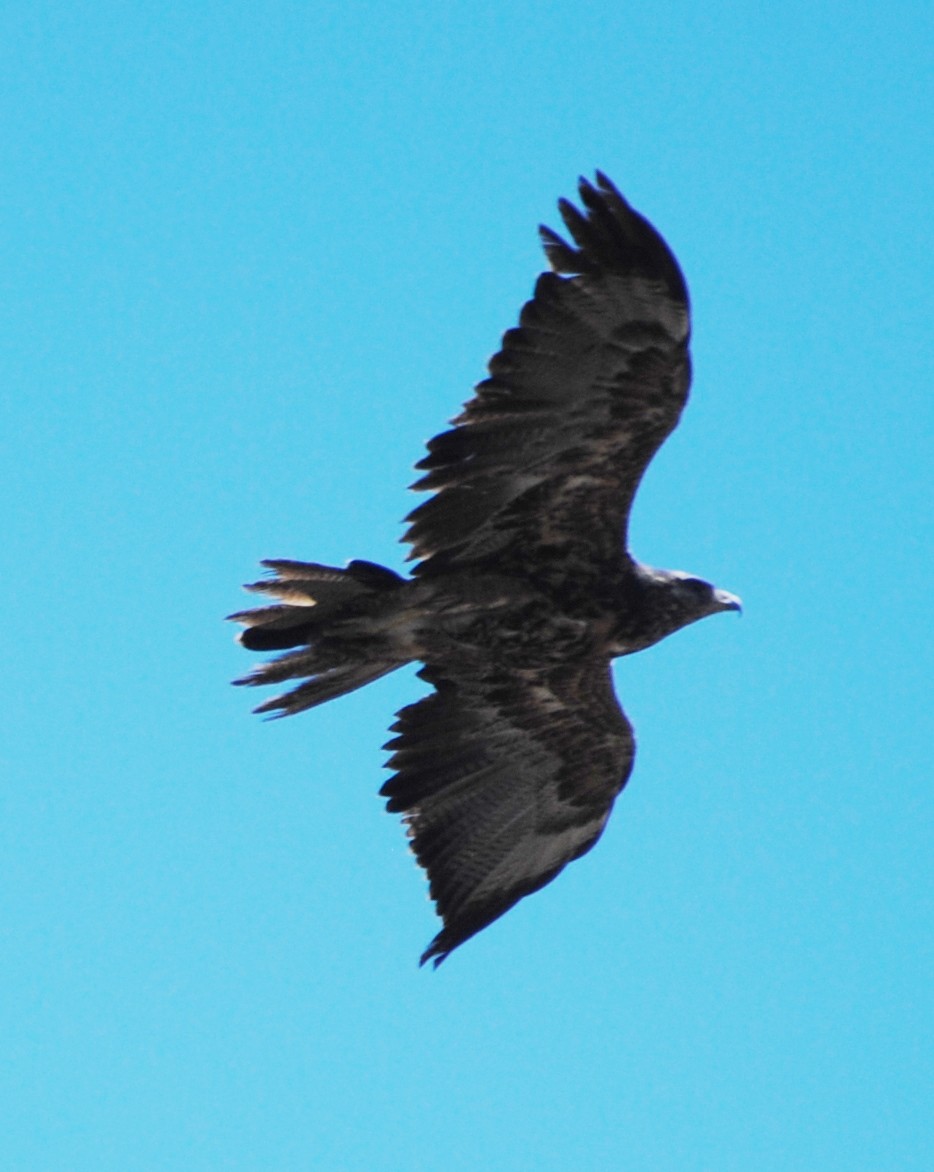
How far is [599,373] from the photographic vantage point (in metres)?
10.4

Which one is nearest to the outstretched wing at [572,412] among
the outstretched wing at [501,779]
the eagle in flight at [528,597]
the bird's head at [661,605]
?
the eagle in flight at [528,597]

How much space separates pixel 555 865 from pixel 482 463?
2.54 m

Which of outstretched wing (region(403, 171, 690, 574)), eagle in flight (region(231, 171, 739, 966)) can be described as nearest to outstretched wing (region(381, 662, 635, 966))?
eagle in flight (region(231, 171, 739, 966))

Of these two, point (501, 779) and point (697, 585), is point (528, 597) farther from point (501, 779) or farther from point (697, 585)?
point (501, 779)

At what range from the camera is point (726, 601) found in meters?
11.6

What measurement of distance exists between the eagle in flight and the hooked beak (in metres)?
0.01

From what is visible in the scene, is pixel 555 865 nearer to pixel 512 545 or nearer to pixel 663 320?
pixel 512 545

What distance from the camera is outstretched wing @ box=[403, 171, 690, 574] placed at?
32.9ft

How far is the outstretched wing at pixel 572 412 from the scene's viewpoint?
32.9 ft

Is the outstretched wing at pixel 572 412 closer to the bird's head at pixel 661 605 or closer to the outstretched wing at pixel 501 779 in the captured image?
the bird's head at pixel 661 605

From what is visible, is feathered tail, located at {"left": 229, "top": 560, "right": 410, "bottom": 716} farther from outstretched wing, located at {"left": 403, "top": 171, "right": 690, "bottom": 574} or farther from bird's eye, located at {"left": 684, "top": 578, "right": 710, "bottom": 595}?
bird's eye, located at {"left": 684, "top": 578, "right": 710, "bottom": 595}

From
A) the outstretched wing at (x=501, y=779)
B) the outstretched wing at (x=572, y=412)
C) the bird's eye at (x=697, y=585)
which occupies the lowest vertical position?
the outstretched wing at (x=501, y=779)

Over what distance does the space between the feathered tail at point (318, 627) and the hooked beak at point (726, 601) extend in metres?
1.62

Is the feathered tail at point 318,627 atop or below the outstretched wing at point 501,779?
atop
